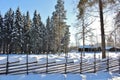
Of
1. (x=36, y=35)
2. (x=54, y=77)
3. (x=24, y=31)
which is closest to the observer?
(x=54, y=77)

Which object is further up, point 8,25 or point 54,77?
point 8,25

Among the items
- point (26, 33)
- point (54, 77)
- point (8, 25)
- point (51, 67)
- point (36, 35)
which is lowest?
point (54, 77)

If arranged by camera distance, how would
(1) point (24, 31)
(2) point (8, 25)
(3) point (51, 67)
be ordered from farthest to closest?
1. (1) point (24, 31)
2. (2) point (8, 25)
3. (3) point (51, 67)

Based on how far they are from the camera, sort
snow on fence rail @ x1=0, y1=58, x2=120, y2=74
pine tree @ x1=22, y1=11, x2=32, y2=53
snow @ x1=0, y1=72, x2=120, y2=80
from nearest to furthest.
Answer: snow @ x1=0, y1=72, x2=120, y2=80, snow on fence rail @ x1=0, y1=58, x2=120, y2=74, pine tree @ x1=22, y1=11, x2=32, y2=53

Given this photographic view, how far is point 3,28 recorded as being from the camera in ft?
197

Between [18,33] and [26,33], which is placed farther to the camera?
[26,33]

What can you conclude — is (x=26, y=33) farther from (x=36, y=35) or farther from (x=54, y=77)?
(x=54, y=77)

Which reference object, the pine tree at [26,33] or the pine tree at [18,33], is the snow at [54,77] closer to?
→ the pine tree at [18,33]

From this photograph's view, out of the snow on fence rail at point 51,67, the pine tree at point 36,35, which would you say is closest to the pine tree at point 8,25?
the pine tree at point 36,35

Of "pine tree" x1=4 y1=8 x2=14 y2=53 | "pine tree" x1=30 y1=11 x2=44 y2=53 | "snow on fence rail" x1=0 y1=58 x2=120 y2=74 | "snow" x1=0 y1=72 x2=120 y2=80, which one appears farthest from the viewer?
"pine tree" x1=30 y1=11 x2=44 y2=53

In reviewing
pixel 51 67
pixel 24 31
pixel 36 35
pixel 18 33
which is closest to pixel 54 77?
pixel 51 67

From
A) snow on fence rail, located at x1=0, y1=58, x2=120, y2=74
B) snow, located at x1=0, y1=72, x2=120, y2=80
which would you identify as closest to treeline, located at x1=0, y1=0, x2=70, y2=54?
snow on fence rail, located at x1=0, y1=58, x2=120, y2=74

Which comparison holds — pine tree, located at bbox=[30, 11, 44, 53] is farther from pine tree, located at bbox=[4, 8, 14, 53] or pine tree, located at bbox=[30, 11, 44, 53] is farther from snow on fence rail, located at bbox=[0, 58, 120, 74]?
snow on fence rail, located at bbox=[0, 58, 120, 74]

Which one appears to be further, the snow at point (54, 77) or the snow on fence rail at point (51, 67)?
the snow on fence rail at point (51, 67)
